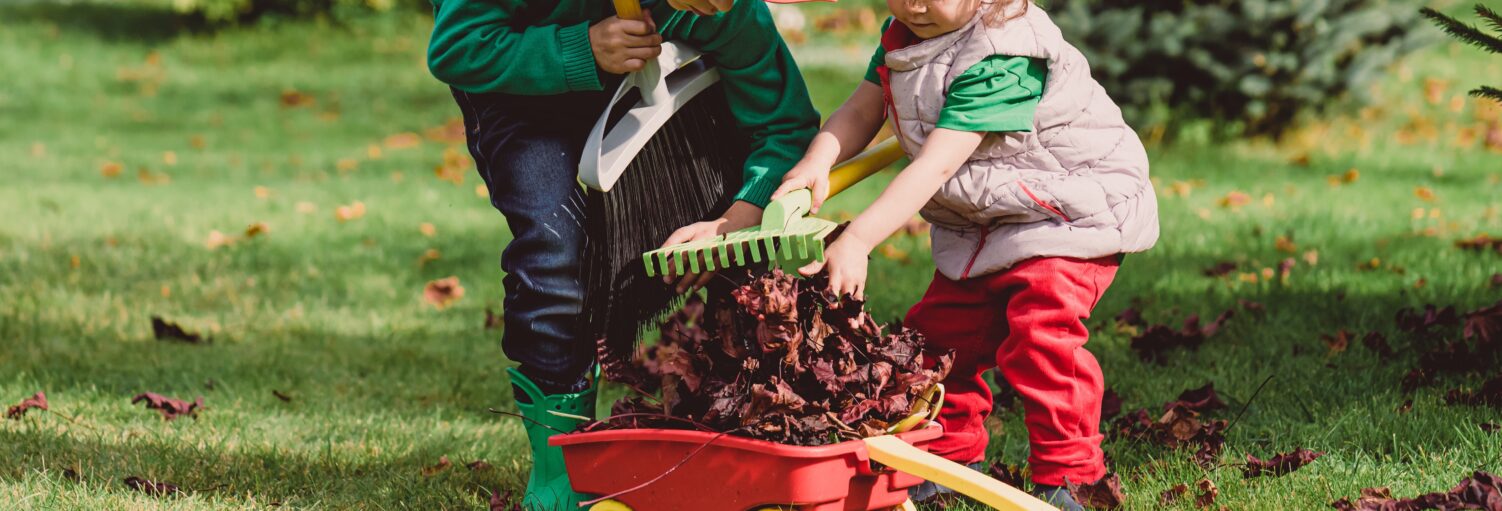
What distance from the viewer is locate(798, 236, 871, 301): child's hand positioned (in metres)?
2.22

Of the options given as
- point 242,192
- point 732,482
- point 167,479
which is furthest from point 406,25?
point 732,482

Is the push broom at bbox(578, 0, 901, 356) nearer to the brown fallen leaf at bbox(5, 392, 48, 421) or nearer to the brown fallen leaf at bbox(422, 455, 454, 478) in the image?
the brown fallen leaf at bbox(422, 455, 454, 478)

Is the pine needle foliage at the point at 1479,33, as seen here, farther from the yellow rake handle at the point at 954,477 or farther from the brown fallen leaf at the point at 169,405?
the brown fallen leaf at the point at 169,405

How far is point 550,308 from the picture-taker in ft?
8.53

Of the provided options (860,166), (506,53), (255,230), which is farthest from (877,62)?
(255,230)

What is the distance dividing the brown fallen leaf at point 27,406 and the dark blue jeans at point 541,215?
1.34 meters

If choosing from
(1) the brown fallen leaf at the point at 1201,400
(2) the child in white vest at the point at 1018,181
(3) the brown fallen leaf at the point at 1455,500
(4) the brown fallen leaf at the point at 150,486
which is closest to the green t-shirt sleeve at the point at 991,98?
(2) the child in white vest at the point at 1018,181

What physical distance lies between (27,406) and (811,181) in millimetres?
2069

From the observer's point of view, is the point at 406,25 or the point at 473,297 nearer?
the point at 473,297

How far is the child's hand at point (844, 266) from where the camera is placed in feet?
7.27

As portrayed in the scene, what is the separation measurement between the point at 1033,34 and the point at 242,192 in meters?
5.31

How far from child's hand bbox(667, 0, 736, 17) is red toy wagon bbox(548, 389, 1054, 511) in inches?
27.7

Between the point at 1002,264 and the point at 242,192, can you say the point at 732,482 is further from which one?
the point at 242,192

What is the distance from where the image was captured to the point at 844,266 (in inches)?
87.2
